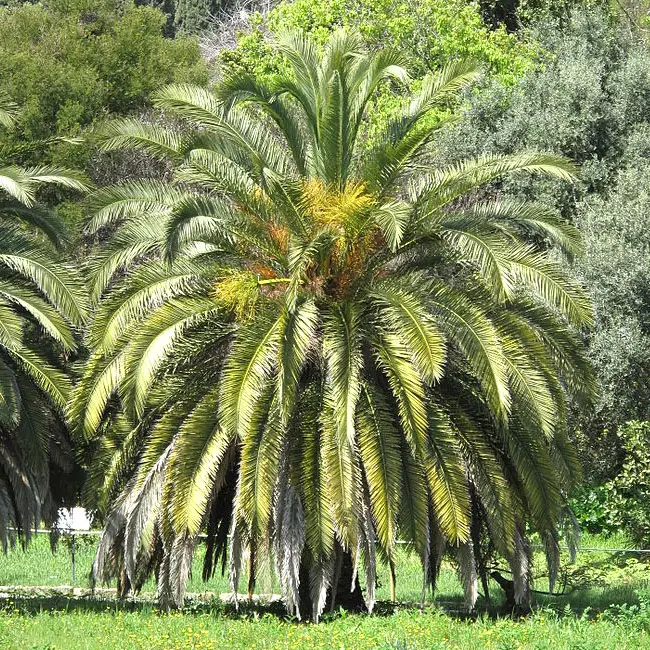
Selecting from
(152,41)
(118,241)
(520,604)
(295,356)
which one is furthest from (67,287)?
(152,41)

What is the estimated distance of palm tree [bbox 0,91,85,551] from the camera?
15.3 metres

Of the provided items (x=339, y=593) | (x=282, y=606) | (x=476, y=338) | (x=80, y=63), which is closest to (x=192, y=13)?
(x=80, y=63)

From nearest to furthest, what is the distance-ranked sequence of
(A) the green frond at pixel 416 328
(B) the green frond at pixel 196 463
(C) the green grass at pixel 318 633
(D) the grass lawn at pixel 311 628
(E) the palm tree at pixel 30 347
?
1. (C) the green grass at pixel 318 633
2. (D) the grass lawn at pixel 311 628
3. (A) the green frond at pixel 416 328
4. (B) the green frond at pixel 196 463
5. (E) the palm tree at pixel 30 347

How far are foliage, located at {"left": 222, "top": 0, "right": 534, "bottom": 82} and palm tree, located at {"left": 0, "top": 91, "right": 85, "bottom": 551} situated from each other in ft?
53.3

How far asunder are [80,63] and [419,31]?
9.74 metres

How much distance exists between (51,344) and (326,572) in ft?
18.7

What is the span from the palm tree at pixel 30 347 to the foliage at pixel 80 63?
14.2m

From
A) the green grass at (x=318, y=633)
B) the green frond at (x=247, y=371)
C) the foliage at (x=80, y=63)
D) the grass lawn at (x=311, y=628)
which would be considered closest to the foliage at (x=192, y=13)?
the foliage at (x=80, y=63)

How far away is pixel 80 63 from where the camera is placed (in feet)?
115

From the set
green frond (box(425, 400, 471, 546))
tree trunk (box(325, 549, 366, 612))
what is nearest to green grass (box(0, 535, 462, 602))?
tree trunk (box(325, 549, 366, 612))

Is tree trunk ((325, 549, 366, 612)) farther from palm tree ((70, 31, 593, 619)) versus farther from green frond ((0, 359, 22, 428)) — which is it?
green frond ((0, 359, 22, 428))

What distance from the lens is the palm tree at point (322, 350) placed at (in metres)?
13.6

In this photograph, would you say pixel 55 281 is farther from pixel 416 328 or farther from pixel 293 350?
pixel 416 328

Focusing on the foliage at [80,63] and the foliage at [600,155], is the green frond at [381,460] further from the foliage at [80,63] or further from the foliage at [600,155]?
the foliage at [80,63]
